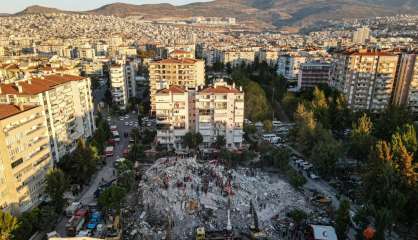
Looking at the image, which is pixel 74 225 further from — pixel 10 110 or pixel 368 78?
pixel 368 78

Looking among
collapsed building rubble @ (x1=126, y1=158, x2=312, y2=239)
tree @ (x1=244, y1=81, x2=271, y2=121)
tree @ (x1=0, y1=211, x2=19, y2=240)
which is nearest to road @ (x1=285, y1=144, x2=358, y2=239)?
collapsed building rubble @ (x1=126, y1=158, x2=312, y2=239)

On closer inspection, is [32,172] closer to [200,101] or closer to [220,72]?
[200,101]

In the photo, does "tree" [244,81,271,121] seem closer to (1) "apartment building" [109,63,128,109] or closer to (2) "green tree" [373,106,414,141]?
(2) "green tree" [373,106,414,141]

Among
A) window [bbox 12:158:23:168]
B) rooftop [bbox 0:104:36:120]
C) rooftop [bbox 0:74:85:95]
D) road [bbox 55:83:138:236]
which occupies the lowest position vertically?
road [bbox 55:83:138:236]

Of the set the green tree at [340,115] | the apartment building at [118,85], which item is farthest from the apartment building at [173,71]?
the green tree at [340,115]

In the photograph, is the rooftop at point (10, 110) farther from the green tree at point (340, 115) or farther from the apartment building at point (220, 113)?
the green tree at point (340, 115)

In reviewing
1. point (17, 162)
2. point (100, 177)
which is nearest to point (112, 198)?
point (17, 162)
